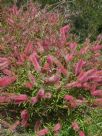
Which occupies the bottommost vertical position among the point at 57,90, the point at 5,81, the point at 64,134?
the point at 64,134

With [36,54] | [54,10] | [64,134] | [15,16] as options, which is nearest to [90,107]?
[64,134]

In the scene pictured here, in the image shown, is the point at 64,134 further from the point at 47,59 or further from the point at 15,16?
the point at 15,16

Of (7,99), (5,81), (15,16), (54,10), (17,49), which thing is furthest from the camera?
(54,10)

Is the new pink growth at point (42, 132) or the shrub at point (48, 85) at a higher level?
the shrub at point (48, 85)

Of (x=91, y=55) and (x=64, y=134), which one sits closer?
(x=64, y=134)

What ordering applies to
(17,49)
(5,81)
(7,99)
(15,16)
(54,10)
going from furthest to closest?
(54,10) → (15,16) → (17,49) → (7,99) → (5,81)

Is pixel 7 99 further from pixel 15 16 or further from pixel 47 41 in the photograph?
pixel 15 16

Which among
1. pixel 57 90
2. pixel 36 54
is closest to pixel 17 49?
pixel 36 54

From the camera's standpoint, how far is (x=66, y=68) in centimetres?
618

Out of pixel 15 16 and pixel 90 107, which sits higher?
pixel 15 16

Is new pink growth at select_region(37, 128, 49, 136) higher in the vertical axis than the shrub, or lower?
lower

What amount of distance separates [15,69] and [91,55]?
1.26m

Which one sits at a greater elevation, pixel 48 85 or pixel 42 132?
pixel 48 85

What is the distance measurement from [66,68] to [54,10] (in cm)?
353
